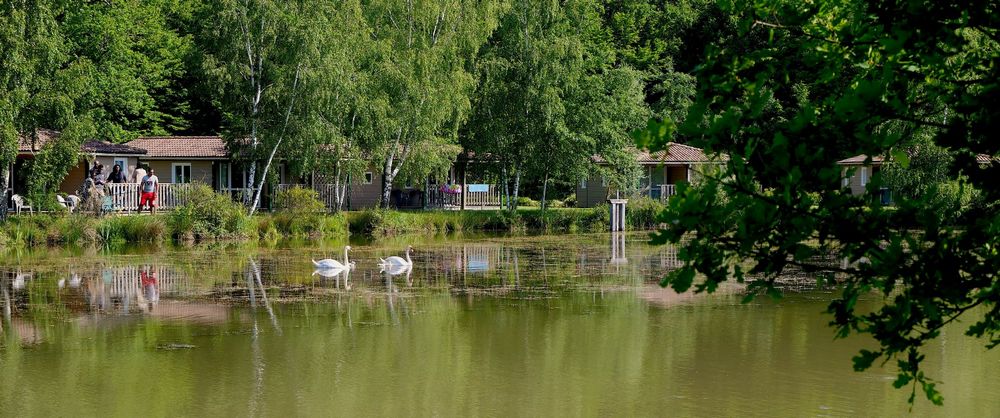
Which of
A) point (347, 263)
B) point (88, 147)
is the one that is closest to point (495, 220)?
point (88, 147)

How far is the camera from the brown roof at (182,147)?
42.9 meters

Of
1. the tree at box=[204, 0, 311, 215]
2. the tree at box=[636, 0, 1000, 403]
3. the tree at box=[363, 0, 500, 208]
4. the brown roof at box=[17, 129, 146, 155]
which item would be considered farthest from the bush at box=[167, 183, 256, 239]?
the tree at box=[636, 0, 1000, 403]

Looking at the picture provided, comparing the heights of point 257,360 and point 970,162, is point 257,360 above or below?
below

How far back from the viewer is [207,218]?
1249 inches

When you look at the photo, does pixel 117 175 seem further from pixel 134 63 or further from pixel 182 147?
pixel 134 63

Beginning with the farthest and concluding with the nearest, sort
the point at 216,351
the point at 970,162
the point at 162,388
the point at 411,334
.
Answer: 1. the point at 411,334
2. the point at 216,351
3. the point at 162,388
4. the point at 970,162

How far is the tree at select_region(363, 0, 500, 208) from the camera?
3647cm

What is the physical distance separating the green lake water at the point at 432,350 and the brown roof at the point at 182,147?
2106 centimetres

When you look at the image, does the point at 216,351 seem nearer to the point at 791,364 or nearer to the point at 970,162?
the point at 791,364

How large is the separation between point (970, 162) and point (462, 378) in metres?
7.79

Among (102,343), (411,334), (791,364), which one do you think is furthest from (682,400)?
(102,343)

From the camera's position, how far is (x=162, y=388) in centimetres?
1133

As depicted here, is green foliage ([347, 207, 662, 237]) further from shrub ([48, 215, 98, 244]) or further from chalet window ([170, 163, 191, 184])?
chalet window ([170, 163, 191, 184])

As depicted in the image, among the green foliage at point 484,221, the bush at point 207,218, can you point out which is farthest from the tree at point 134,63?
the green foliage at point 484,221
